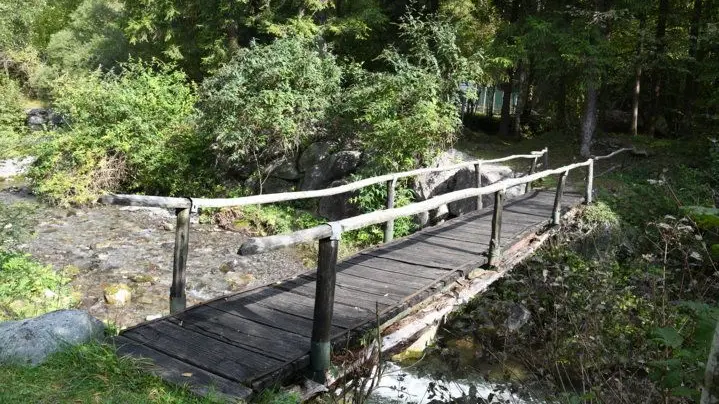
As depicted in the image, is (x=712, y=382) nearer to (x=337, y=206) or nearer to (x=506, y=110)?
(x=337, y=206)

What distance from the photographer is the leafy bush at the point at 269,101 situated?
1303cm

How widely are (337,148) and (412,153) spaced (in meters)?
2.66

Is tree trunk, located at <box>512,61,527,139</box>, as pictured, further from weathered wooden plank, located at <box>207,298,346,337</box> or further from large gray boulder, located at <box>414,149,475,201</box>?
weathered wooden plank, located at <box>207,298,346,337</box>

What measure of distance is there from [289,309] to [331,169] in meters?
8.86

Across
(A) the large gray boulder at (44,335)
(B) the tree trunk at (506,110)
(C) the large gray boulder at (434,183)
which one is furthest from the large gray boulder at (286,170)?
(A) the large gray boulder at (44,335)

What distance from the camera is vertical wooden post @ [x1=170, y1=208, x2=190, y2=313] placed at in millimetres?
4250

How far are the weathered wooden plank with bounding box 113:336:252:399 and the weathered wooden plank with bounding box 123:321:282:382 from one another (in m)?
0.06

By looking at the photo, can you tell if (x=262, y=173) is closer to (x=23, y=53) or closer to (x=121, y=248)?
(x=121, y=248)

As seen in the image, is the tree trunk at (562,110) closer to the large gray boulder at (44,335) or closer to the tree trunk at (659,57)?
the tree trunk at (659,57)

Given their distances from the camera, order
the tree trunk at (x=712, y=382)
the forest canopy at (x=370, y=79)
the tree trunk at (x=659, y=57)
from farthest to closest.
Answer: the tree trunk at (x=659, y=57) < the forest canopy at (x=370, y=79) < the tree trunk at (x=712, y=382)

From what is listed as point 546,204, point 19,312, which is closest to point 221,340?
point 19,312

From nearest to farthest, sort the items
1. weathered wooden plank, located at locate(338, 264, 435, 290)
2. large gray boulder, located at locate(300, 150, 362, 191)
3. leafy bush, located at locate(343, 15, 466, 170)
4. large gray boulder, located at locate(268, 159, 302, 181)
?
weathered wooden plank, located at locate(338, 264, 435, 290), leafy bush, located at locate(343, 15, 466, 170), large gray boulder, located at locate(300, 150, 362, 191), large gray boulder, located at locate(268, 159, 302, 181)

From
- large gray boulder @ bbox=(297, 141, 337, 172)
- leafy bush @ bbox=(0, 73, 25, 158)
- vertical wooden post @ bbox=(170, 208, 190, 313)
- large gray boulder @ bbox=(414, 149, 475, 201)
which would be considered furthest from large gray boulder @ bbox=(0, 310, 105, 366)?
leafy bush @ bbox=(0, 73, 25, 158)

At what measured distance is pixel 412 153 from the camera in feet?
38.4
